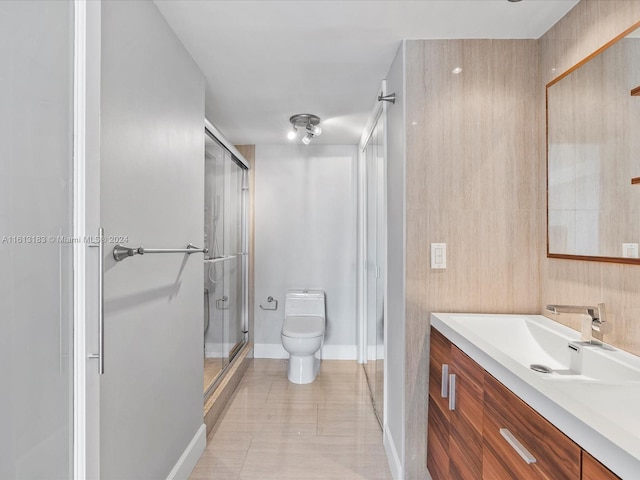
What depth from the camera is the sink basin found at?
1215 mm

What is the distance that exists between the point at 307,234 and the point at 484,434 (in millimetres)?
2913

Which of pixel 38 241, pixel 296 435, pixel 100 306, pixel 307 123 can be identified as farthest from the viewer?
pixel 307 123

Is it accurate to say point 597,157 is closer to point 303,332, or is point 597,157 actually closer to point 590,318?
point 590,318

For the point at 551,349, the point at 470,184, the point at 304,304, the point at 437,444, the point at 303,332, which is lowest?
the point at 437,444

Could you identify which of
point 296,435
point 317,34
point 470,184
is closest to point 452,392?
point 470,184

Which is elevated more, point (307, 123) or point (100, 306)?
point (307, 123)

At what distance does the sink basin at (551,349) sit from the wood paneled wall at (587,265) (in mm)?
97

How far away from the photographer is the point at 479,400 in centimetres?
132

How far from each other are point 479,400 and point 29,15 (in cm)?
169

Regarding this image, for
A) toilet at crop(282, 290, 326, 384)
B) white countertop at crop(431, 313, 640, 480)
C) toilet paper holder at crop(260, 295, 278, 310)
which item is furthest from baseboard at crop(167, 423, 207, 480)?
toilet paper holder at crop(260, 295, 278, 310)

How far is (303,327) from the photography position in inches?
133

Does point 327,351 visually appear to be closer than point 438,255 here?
No

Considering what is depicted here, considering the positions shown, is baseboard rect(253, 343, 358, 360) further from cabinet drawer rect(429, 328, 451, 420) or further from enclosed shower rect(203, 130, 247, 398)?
cabinet drawer rect(429, 328, 451, 420)

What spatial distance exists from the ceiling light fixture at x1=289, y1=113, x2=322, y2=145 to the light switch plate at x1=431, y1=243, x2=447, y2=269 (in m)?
1.71
